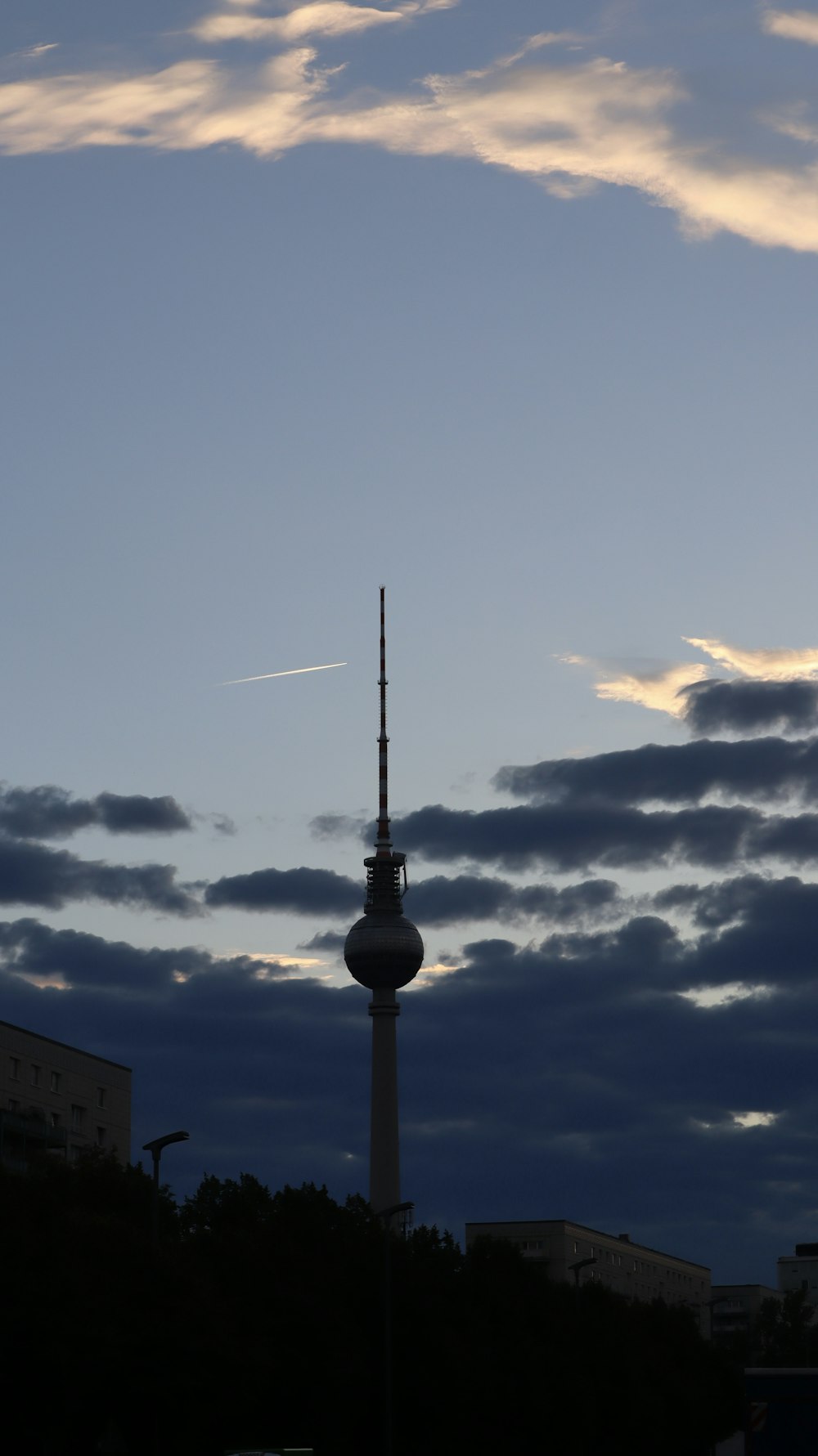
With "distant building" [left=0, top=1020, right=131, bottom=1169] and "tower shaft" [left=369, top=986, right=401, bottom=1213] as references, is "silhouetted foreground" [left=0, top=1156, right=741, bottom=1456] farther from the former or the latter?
"tower shaft" [left=369, top=986, right=401, bottom=1213]

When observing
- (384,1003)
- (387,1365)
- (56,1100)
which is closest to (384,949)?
(384,1003)

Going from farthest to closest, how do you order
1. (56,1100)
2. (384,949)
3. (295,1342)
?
(384,949), (56,1100), (295,1342)

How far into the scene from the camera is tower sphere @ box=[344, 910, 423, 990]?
195500 mm

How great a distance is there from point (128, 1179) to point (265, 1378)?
116 ft

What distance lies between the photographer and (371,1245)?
2776 inches

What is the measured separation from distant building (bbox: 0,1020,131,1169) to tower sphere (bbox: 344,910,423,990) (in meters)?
72.8

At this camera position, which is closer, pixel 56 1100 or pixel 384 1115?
pixel 56 1100

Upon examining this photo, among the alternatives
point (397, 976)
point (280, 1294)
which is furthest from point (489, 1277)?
point (397, 976)

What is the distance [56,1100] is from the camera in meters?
112

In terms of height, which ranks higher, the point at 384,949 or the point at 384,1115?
the point at 384,949

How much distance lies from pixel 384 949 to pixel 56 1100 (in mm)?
84969

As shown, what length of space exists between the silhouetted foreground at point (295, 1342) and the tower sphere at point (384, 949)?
9559 centimetres

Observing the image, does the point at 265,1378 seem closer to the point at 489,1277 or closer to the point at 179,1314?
the point at 179,1314

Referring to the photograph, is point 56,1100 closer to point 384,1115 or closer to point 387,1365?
point 387,1365
